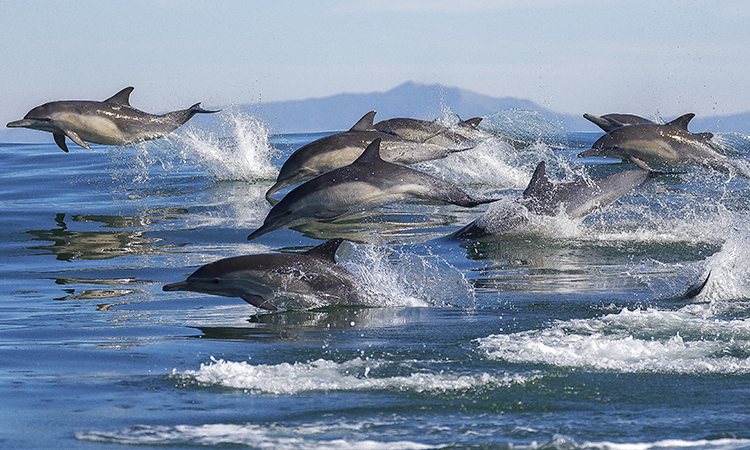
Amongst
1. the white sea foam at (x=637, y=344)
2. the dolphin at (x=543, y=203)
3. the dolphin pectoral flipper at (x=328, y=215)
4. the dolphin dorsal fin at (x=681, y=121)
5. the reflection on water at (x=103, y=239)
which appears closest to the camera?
the white sea foam at (x=637, y=344)

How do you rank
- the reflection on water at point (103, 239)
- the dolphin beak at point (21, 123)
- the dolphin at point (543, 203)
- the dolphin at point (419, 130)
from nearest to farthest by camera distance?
the reflection on water at point (103, 239), the dolphin at point (543, 203), the dolphin beak at point (21, 123), the dolphin at point (419, 130)

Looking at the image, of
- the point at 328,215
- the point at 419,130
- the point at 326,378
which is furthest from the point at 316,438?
the point at 419,130

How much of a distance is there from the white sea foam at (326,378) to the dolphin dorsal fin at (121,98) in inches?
394

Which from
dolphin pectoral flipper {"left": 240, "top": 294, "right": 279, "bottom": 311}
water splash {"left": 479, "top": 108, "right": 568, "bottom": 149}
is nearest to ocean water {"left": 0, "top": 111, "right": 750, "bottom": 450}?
dolphin pectoral flipper {"left": 240, "top": 294, "right": 279, "bottom": 311}

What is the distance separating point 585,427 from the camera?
14.7 feet

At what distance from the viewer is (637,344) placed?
6004 millimetres

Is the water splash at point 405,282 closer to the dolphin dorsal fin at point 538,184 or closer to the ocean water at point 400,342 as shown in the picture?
the ocean water at point 400,342

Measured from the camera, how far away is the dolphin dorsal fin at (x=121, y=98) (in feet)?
48.5

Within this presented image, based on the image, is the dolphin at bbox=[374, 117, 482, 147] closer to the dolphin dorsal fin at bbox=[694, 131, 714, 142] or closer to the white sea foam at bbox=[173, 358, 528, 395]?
the dolphin dorsal fin at bbox=[694, 131, 714, 142]

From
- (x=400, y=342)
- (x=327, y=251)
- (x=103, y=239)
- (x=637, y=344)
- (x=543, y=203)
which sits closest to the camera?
(x=637, y=344)

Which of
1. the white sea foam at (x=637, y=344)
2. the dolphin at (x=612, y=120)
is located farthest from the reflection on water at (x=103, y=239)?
the dolphin at (x=612, y=120)

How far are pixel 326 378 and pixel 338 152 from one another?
25.3 feet

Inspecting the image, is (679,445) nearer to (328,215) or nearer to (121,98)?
(328,215)

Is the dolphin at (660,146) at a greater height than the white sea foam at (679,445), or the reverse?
the dolphin at (660,146)
